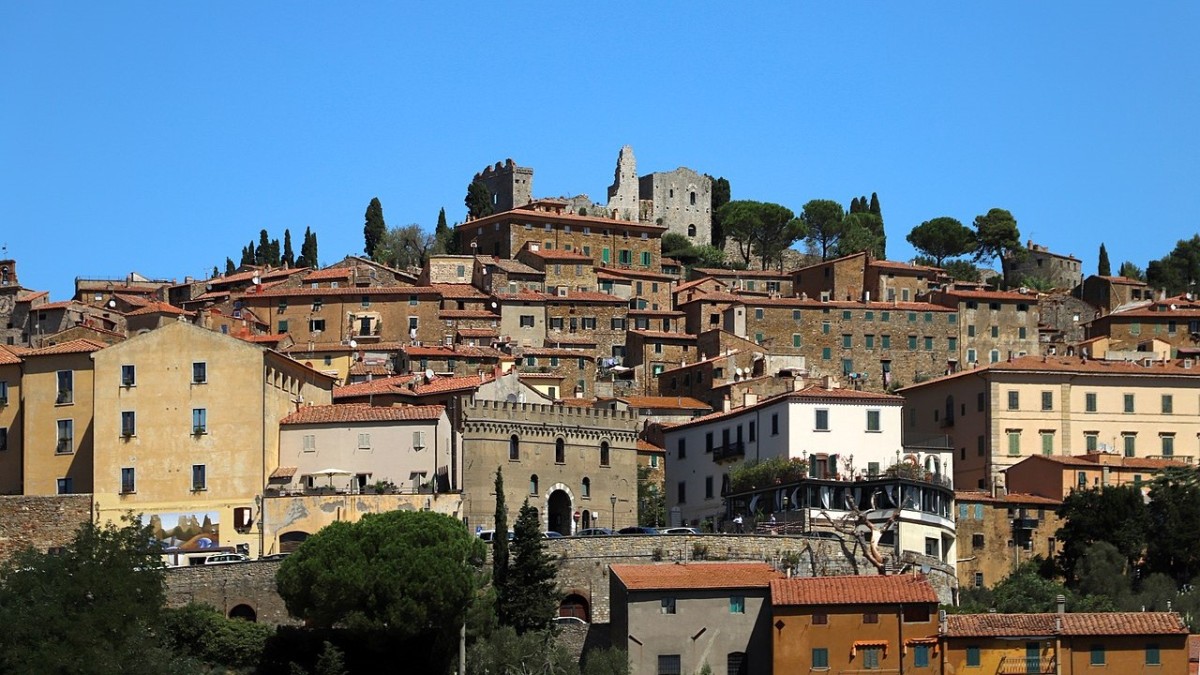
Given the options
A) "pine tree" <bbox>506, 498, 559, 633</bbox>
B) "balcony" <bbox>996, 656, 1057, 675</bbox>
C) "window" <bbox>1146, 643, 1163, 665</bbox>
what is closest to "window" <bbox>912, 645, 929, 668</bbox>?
"balcony" <bbox>996, 656, 1057, 675</bbox>

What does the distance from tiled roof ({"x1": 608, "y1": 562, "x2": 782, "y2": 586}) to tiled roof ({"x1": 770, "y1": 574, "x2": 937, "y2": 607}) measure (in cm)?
76

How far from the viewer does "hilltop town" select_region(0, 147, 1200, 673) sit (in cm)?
6288

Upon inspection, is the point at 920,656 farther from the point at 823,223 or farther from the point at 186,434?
the point at 823,223

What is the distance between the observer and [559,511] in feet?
259

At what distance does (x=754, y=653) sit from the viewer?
62.5 metres

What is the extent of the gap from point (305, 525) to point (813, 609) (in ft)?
59.7

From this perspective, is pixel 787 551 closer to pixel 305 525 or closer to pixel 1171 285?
pixel 305 525

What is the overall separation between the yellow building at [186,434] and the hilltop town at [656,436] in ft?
0.30

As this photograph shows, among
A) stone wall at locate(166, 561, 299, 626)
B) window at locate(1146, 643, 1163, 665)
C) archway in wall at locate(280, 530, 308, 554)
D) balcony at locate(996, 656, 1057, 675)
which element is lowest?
balcony at locate(996, 656, 1057, 675)

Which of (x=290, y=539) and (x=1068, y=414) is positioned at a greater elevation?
(x=1068, y=414)

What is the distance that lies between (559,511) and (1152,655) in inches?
958

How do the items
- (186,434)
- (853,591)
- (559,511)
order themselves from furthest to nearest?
(559,511)
(186,434)
(853,591)

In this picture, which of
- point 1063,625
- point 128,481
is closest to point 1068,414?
point 1063,625

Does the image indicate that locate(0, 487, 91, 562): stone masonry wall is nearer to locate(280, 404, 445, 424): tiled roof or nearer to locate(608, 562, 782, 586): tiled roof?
locate(280, 404, 445, 424): tiled roof
